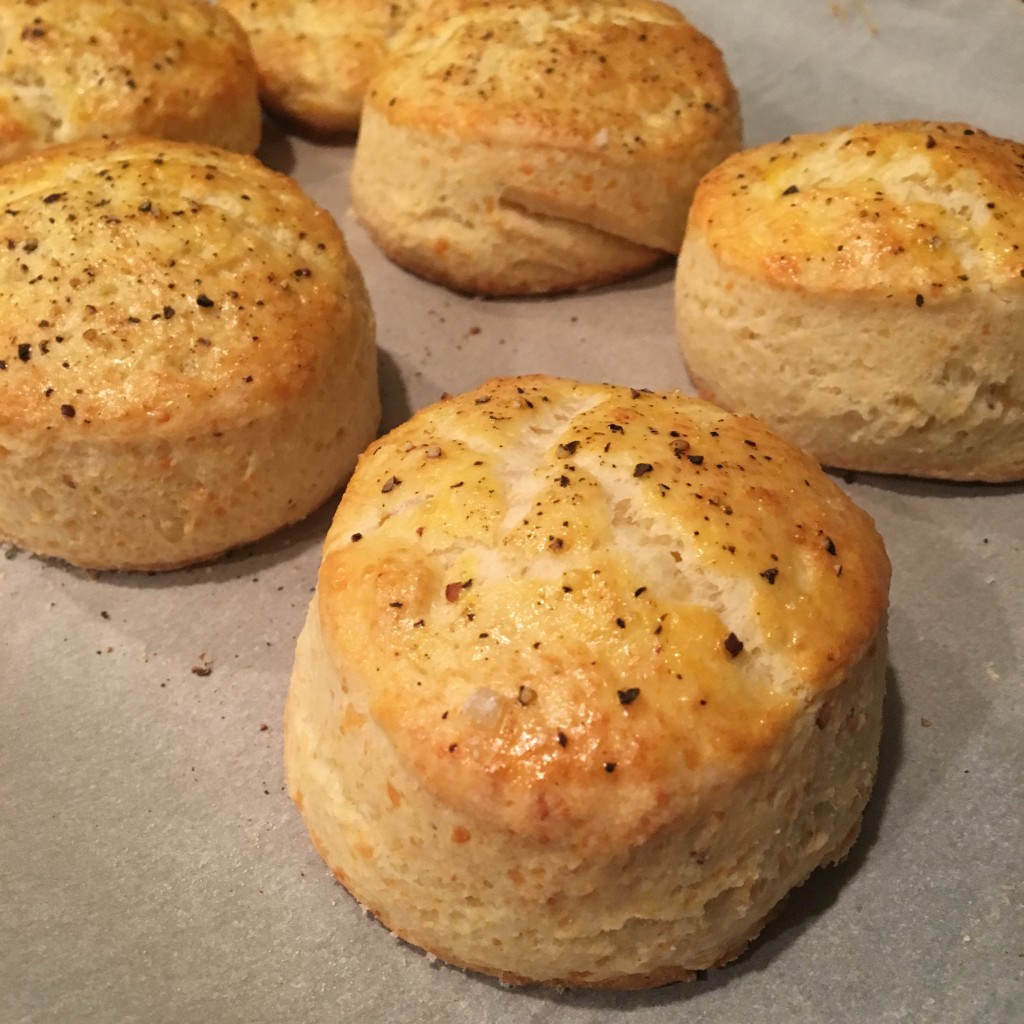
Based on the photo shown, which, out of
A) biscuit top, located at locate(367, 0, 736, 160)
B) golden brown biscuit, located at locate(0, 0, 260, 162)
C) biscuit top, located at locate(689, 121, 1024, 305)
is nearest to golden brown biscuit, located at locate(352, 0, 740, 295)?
biscuit top, located at locate(367, 0, 736, 160)

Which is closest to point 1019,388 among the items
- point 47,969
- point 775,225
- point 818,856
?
point 775,225

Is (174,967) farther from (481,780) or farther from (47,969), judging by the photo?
(481,780)

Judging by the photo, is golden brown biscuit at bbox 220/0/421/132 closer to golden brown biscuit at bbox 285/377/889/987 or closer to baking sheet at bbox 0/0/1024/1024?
baking sheet at bbox 0/0/1024/1024

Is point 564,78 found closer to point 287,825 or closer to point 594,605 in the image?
point 594,605

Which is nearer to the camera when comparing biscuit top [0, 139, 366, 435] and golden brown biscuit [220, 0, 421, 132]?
biscuit top [0, 139, 366, 435]

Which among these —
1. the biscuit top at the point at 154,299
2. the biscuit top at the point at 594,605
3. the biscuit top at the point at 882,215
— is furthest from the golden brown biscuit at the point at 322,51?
the biscuit top at the point at 594,605

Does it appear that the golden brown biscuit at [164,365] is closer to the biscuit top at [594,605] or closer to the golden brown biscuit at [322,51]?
the biscuit top at [594,605]

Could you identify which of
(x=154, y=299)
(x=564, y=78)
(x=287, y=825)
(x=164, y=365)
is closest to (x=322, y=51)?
(x=564, y=78)
